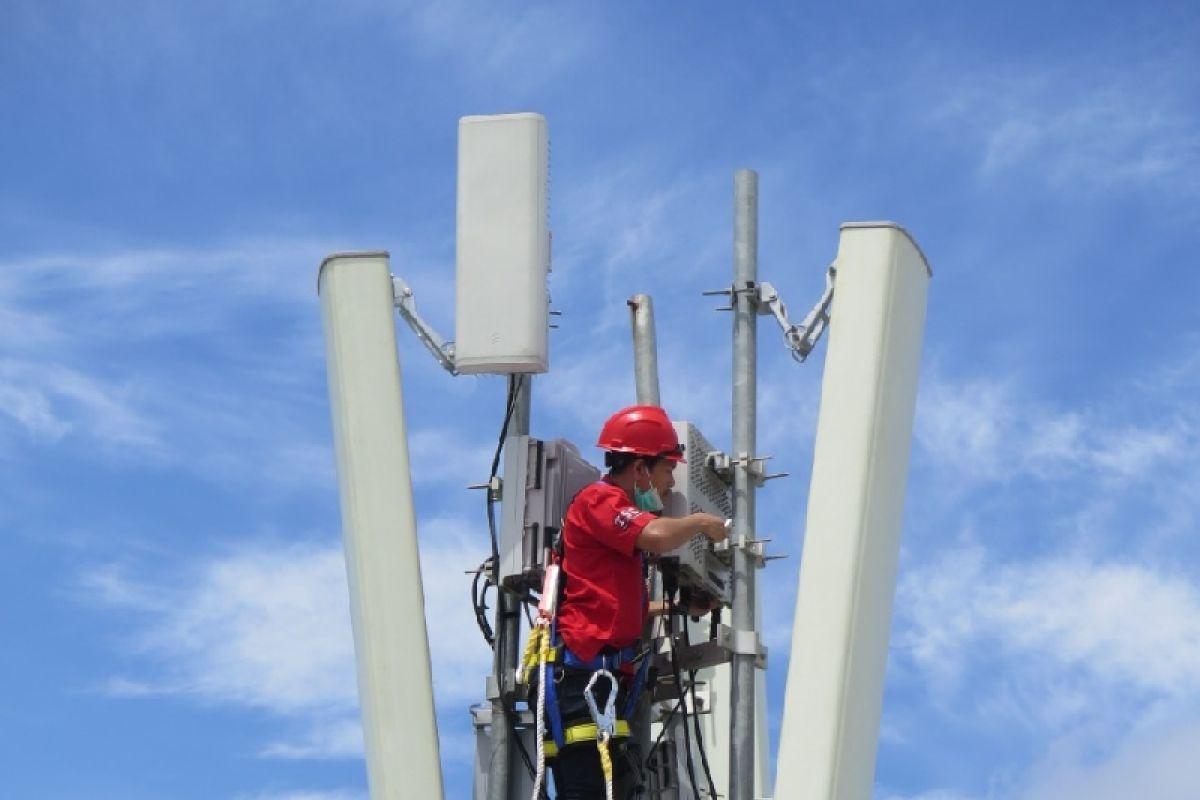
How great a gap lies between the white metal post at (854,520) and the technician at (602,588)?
60cm

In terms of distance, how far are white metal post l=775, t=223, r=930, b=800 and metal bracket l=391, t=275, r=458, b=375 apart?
6.53 ft

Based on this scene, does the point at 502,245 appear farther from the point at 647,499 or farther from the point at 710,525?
the point at 710,525

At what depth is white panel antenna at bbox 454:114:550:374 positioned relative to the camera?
927 centimetres

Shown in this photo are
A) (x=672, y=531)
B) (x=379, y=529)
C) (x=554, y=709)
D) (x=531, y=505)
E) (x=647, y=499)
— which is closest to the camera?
(x=672, y=531)

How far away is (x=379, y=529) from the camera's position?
902 cm

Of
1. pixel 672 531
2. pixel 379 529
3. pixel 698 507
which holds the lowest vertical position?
pixel 672 531

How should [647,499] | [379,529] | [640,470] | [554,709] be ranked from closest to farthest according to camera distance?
1. [554,709]
2. [379,529]
3. [640,470]
4. [647,499]

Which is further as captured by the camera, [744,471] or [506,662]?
[744,471]

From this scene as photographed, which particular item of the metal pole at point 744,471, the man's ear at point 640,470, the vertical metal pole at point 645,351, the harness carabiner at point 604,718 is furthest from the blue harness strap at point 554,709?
the vertical metal pole at point 645,351

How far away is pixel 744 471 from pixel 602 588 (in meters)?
1.18

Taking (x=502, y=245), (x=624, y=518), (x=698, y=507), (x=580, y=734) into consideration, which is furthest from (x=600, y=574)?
(x=502, y=245)

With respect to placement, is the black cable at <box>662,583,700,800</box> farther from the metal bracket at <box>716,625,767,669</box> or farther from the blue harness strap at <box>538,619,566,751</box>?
the blue harness strap at <box>538,619,566,751</box>

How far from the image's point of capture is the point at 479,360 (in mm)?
9297

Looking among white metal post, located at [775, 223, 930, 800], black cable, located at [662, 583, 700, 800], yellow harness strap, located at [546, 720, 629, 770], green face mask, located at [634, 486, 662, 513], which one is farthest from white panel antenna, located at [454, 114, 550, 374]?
yellow harness strap, located at [546, 720, 629, 770]
